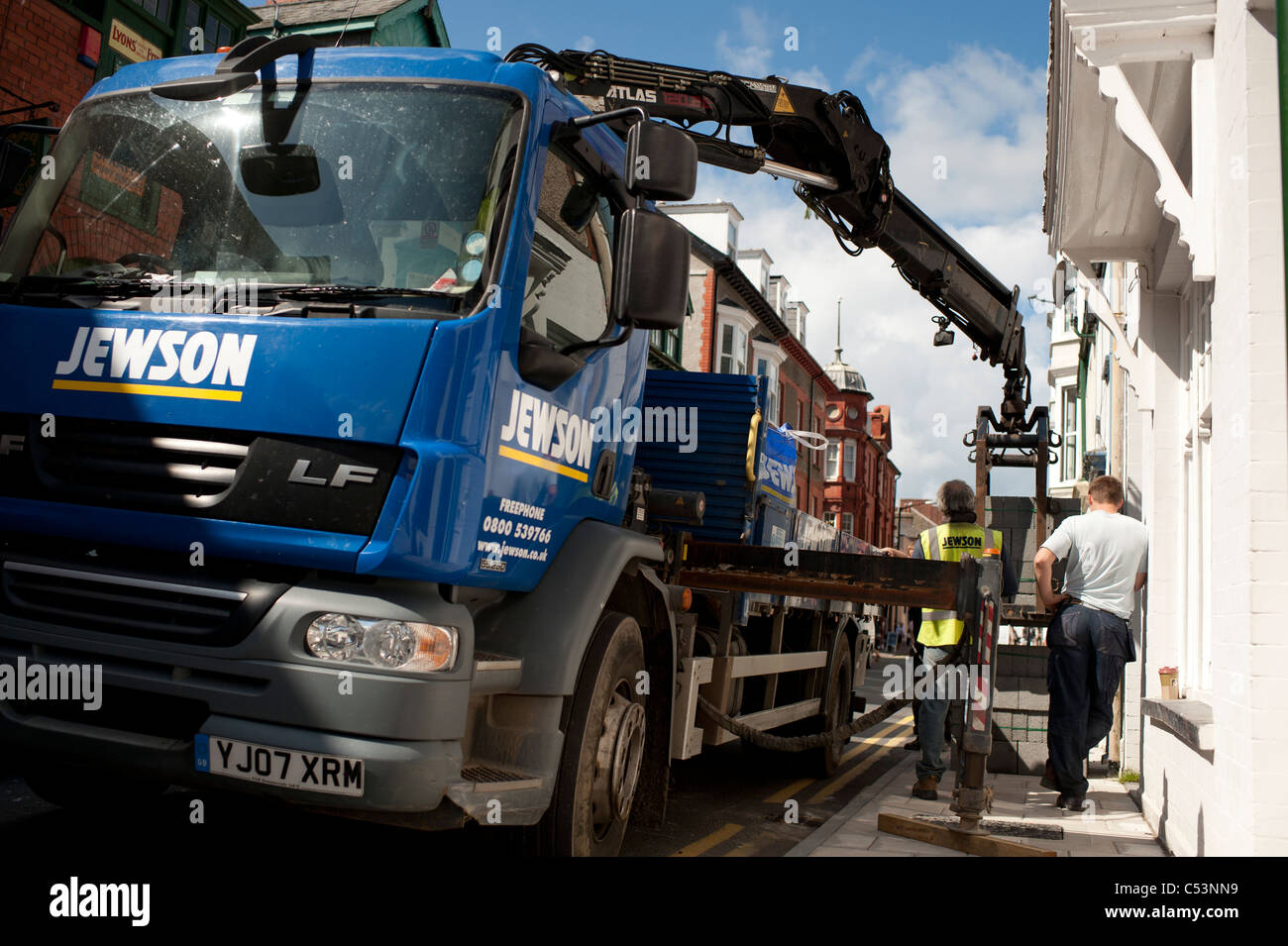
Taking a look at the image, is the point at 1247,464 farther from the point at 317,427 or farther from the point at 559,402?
the point at 317,427

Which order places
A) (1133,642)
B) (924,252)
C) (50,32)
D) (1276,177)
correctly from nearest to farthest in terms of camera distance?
(1276,177) < (1133,642) < (924,252) < (50,32)

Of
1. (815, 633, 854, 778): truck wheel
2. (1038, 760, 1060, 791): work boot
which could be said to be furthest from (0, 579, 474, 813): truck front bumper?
(815, 633, 854, 778): truck wheel

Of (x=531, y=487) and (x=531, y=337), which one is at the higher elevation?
(x=531, y=337)

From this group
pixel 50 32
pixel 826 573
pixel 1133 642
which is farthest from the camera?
pixel 50 32

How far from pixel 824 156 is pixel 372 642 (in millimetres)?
6151

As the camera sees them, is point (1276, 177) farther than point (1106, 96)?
No

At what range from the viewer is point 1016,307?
10.4 meters

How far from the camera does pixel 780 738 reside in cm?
640

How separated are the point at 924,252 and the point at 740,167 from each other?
2470 millimetres

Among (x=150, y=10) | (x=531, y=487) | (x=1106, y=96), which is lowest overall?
Answer: (x=531, y=487)

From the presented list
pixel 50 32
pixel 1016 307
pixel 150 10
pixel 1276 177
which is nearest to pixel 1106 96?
pixel 1276 177

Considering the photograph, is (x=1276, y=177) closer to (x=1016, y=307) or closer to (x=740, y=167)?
(x=740, y=167)

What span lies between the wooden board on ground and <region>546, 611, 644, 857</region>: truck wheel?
202cm
